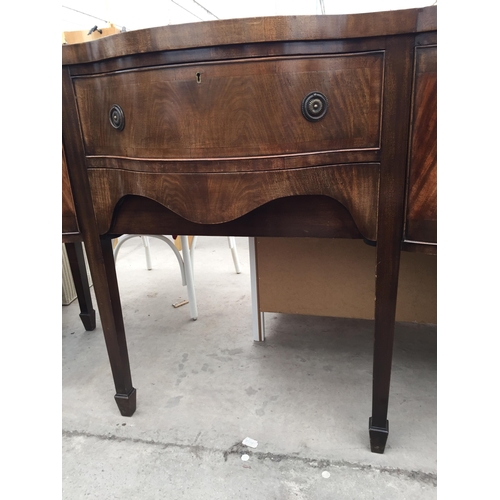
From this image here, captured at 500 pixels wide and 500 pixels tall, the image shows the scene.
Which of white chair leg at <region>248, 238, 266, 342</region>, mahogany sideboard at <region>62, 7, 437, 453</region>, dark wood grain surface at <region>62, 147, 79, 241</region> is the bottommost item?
white chair leg at <region>248, 238, 266, 342</region>

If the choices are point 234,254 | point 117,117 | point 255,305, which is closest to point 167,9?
point 234,254

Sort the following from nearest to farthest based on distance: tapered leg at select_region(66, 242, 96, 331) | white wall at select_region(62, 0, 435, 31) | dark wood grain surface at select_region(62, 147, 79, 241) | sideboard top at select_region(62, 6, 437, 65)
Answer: sideboard top at select_region(62, 6, 437, 65) → dark wood grain surface at select_region(62, 147, 79, 241) → tapered leg at select_region(66, 242, 96, 331) → white wall at select_region(62, 0, 435, 31)

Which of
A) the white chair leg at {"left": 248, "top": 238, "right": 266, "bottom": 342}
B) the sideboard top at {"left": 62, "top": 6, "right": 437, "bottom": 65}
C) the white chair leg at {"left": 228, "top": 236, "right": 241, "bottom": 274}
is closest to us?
the sideboard top at {"left": 62, "top": 6, "right": 437, "bottom": 65}

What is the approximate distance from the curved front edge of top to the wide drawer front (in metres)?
0.04

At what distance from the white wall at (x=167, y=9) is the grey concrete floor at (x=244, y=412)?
4.56ft

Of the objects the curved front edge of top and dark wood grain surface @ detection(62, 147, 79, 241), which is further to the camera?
dark wood grain surface @ detection(62, 147, 79, 241)

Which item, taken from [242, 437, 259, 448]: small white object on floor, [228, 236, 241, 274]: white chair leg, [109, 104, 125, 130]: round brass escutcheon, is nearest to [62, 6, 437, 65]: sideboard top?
[109, 104, 125, 130]: round brass escutcheon

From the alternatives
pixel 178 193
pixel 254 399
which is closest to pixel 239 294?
pixel 254 399

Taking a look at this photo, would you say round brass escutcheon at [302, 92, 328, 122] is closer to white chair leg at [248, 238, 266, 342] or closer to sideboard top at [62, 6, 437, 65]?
sideboard top at [62, 6, 437, 65]

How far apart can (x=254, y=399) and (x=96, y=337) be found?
63cm

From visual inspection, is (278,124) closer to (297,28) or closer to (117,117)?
(297,28)

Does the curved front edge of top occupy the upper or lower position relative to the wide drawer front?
lower

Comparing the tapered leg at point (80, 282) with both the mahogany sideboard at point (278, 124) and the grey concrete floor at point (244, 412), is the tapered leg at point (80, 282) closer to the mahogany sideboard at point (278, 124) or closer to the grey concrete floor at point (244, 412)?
the grey concrete floor at point (244, 412)

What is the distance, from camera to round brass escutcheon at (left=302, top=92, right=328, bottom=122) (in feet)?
1.91
